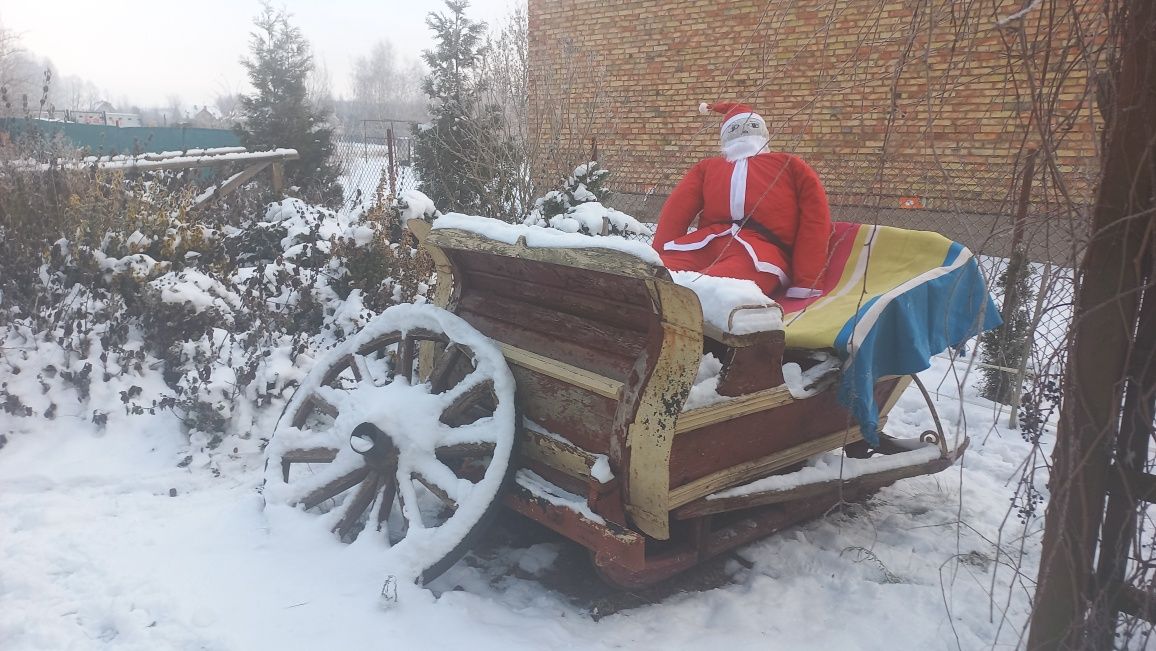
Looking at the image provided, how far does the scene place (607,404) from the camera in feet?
8.32

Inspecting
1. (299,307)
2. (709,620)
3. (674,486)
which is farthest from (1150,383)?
(299,307)

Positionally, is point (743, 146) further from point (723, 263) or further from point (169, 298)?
point (169, 298)

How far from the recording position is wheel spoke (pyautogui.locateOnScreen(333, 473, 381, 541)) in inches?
112

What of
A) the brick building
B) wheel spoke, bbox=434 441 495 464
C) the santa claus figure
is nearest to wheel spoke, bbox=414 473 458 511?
wheel spoke, bbox=434 441 495 464

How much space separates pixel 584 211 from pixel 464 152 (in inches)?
152

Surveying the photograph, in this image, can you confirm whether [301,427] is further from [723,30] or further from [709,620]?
[723,30]

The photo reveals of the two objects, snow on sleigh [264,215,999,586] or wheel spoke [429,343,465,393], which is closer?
snow on sleigh [264,215,999,586]

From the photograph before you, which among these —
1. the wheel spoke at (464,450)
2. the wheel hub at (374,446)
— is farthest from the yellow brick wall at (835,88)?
the wheel hub at (374,446)

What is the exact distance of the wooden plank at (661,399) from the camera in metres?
2.27

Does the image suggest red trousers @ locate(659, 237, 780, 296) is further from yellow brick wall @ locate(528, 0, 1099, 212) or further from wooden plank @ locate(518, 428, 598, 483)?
wooden plank @ locate(518, 428, 598, 483)

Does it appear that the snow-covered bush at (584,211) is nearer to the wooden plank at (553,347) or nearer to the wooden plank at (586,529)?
the wooden plank at (553,347)

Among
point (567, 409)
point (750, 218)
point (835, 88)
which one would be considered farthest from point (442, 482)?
point (750, 218)

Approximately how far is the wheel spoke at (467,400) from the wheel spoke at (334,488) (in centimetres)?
38

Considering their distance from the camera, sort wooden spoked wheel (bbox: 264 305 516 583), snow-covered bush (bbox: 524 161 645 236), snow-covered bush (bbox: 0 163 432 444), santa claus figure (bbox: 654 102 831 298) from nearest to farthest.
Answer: wooden spoked wheel (bbox: 264 305 516 583) < santa claus figure (bbox: 654 102 831 298) < snow-covered bush (bbox: 0 163 432 444) < snow-covered bush (bbox: 524 161 645 236)
